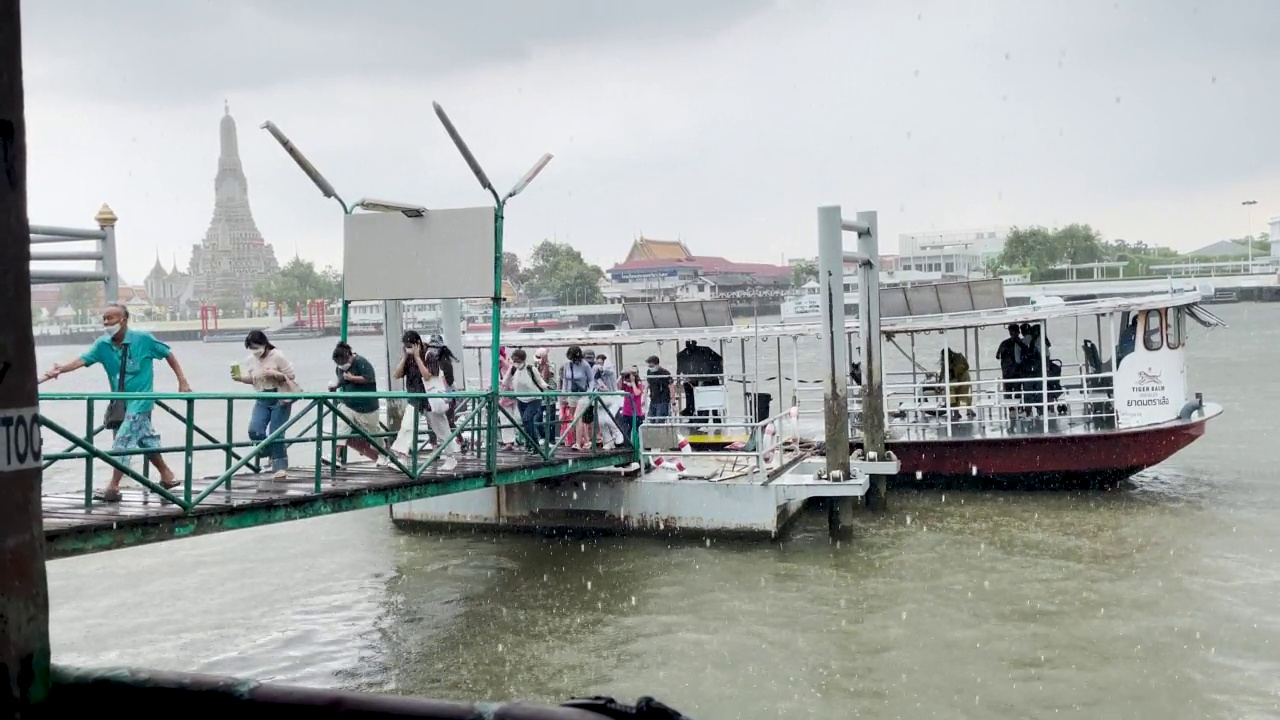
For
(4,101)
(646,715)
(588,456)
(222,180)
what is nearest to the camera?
(646,715)

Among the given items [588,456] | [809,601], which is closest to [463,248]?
[588,456]

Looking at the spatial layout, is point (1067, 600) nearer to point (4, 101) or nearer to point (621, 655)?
point (621, 655)

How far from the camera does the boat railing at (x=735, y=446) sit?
15.0 meters

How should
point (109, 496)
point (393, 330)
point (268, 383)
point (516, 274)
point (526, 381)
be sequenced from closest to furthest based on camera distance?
point (109, 496)
point (268, 383)
point (526, 381)
point (393, 330)
point (516, 274)

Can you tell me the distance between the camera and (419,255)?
12.7m

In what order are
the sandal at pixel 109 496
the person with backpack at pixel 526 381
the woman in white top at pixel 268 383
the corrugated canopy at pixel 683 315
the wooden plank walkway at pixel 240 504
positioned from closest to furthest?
the wooden plank walkway at pixel 240 504 < the sandal at pixel 109 496 < the woman in white top at pixel 268 383 < the person with backpack at pixel 526 381 < the corrugated canopy at pixel 683 315

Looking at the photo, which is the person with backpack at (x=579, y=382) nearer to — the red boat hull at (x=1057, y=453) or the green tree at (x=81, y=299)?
the red boat hull at (x=1057, y=453)

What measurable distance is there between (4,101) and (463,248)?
8.88 m

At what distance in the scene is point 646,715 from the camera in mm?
2621

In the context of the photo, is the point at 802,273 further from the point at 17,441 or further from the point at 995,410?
the point at 17,441

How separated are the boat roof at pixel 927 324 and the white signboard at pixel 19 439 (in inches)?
517

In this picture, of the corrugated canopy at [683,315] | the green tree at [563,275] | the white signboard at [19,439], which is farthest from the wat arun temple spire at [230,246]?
the white signboard at [19,439]

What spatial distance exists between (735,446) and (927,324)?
3643mm

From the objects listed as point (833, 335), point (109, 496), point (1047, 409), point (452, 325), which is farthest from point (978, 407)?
point (109, 496)
